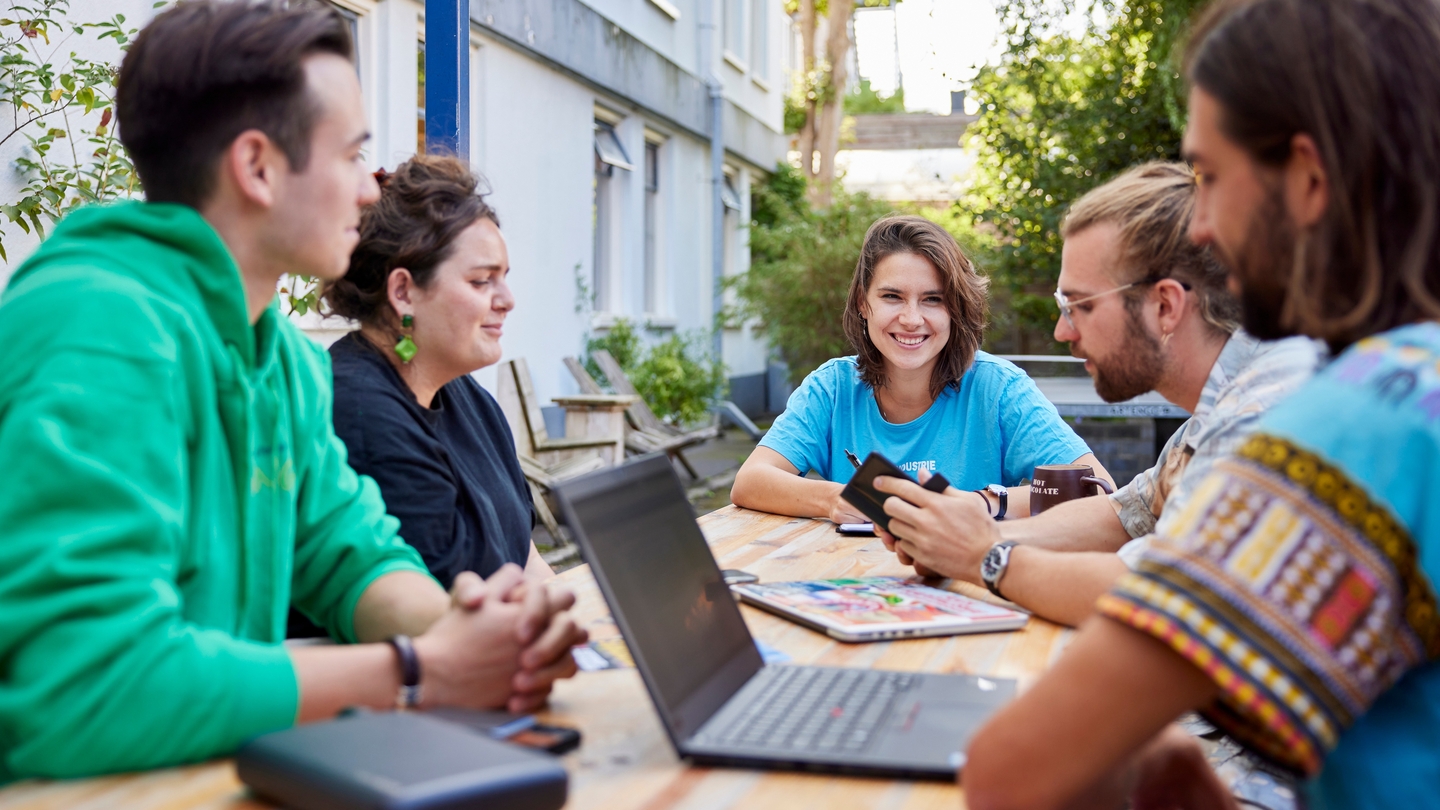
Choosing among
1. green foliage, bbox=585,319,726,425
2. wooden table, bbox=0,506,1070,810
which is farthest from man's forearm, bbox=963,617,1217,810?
green foliage, bbox=585,319,726,425

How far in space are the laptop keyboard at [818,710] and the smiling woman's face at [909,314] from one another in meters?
2.07

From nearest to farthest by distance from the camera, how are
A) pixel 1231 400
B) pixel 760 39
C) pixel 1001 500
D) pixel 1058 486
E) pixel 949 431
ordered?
pixel 1231 400
pixel 1058 486
pixel 1001 500
pixel 949 431
pixel 760 39

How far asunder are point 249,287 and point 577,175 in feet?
31.8

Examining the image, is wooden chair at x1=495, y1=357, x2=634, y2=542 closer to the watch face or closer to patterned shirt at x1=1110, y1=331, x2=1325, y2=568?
the watch face

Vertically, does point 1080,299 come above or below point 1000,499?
above

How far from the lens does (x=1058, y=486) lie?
113 inches

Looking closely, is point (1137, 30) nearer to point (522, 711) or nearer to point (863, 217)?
point (863, 217)

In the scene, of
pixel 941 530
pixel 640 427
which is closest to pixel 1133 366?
pixel 941 530

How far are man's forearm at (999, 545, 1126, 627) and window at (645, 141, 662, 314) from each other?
11786 millimetres

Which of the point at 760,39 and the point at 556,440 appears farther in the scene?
the point at 760,39

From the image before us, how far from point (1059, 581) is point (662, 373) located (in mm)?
9824

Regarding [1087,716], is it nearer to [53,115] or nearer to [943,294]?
[943,294]

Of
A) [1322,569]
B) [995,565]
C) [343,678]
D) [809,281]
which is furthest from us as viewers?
[809,281]

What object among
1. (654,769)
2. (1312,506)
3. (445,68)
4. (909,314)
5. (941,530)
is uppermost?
(445,68)
